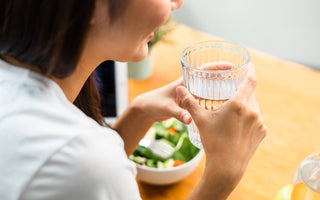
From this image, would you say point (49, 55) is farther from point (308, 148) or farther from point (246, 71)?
point (308, 148)

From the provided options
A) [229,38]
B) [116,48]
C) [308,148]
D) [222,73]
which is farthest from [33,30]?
[229,38]

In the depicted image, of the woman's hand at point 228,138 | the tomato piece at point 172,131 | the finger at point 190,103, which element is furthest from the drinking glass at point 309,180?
the tomato piece at point 172,131

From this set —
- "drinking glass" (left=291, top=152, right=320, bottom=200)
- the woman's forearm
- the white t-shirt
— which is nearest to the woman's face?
the white t-shirt

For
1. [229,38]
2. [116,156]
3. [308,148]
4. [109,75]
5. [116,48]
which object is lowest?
[229,38]

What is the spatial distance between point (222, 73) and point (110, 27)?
20 centimetres

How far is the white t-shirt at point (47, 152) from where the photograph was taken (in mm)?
447

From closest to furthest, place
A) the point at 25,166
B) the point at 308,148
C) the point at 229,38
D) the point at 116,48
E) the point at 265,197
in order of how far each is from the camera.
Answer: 1. the point at 25,166
2. the point at 116,48
3. the point at 265,197
4. the point at 308,148
5. the point at 229,38

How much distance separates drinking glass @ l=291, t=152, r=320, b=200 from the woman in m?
0.14

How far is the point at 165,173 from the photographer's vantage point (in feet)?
2.68

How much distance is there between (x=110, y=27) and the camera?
1.69 feet

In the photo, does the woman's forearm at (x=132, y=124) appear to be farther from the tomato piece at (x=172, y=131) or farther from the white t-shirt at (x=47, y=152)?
the white t-shirt at (x=47, y=152)

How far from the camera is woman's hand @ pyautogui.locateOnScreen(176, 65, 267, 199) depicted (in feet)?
1.82

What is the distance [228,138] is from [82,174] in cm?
23

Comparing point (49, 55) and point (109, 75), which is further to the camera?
point (109, 75)
